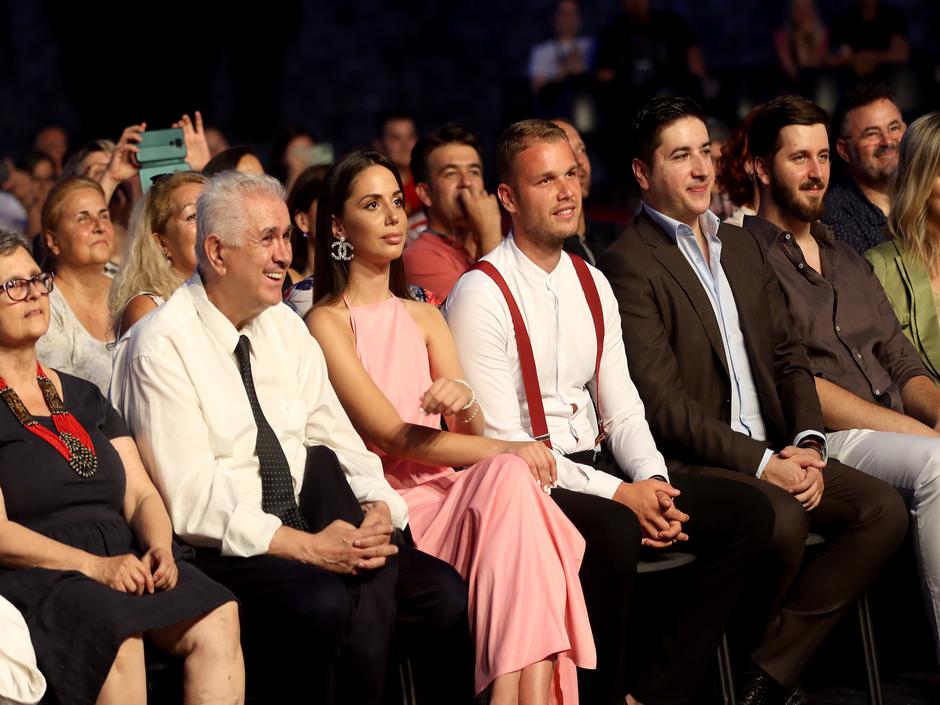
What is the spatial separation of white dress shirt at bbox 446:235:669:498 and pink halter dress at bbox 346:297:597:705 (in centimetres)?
37

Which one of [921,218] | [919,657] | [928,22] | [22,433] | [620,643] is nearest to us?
[22,433]

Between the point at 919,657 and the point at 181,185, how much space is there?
9.41 ft

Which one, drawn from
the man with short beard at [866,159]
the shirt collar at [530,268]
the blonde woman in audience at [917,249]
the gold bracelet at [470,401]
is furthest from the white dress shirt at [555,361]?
the man with short beard at [866,159]

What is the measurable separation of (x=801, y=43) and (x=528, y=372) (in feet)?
19.8

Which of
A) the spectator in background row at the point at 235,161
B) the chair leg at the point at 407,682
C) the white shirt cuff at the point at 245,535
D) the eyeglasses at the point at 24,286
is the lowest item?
the chair leg at the point at 407,682

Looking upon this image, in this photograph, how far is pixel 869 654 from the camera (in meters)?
4.08

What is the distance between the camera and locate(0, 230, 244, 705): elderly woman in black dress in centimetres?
308

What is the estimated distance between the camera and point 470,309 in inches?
163

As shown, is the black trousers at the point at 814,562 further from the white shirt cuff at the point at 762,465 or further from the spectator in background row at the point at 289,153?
the spectator in background row at the point at 289,153

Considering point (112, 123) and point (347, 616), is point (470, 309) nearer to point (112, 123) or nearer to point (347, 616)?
point (347, 616)

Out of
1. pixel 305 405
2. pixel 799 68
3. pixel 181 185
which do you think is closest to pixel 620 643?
pixel 305 405

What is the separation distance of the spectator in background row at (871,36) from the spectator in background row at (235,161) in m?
4.99

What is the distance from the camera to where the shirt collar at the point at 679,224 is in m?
4.49

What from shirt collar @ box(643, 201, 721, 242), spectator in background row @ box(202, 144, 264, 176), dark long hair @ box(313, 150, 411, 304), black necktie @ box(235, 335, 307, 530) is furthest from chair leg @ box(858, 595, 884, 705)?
spectator in background row @ box(202, 144, 264, 176)
